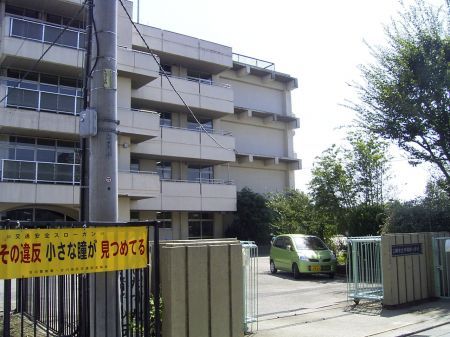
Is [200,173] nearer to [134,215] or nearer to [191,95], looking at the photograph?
[191,95]

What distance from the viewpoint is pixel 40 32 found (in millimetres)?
25281

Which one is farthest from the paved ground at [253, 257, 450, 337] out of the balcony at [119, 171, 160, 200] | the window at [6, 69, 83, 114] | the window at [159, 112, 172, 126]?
the window at [159, 112, 172, 126]

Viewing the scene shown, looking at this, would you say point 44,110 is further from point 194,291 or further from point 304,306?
point 194,291

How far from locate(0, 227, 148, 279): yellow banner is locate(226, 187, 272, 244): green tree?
101 ft

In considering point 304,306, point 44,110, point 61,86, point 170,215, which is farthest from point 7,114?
point 304,306

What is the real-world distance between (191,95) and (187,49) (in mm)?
3357

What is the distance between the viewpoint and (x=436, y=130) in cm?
1666

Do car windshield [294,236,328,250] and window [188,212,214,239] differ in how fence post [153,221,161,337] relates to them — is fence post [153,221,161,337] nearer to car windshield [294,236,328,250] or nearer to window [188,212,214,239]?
car windshield [294,236,328,250]

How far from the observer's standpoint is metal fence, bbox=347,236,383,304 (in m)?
11.8

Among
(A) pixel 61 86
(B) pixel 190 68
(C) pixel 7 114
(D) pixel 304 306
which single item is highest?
(B) pixel 190 68

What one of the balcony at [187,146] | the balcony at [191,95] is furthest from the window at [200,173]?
the balcony at [191,95]

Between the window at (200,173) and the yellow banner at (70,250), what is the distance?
29439mm

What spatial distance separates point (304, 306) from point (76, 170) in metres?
16.6

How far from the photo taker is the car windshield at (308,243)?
61.0ft
